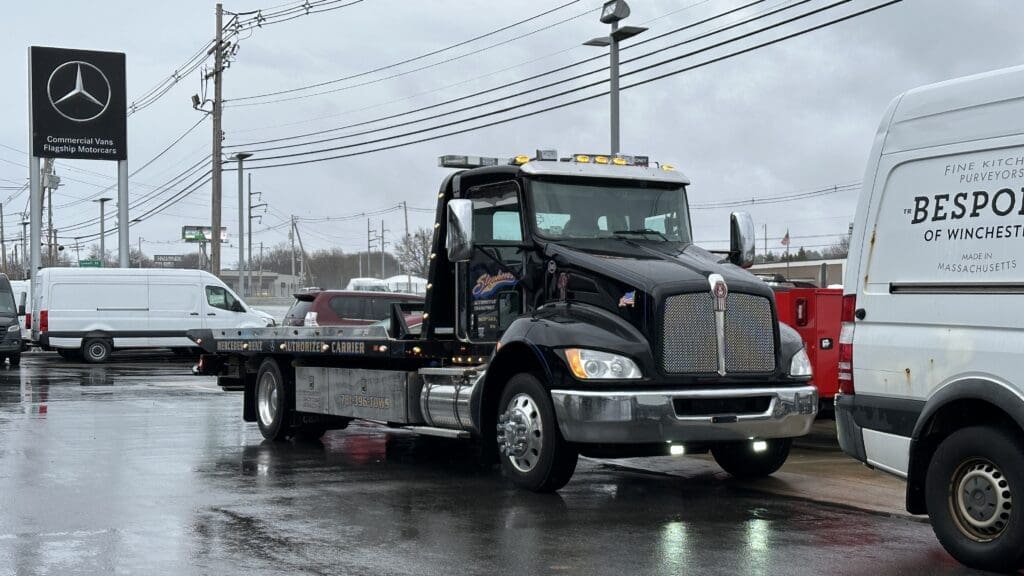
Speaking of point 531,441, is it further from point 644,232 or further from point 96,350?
point 96,350

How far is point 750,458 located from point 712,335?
1.69 metres

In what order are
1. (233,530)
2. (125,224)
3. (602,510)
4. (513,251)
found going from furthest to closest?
(125,224)
(513,251)
(602,510)
(233,530)

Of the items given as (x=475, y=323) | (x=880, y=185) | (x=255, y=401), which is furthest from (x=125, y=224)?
(x=880, y=185)

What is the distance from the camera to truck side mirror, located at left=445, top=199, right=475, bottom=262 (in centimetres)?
1037

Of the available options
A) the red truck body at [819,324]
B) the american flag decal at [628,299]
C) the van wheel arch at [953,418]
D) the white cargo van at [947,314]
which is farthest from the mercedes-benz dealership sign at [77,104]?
the van wheel arch at [953,418]

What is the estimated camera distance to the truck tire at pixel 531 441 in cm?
956

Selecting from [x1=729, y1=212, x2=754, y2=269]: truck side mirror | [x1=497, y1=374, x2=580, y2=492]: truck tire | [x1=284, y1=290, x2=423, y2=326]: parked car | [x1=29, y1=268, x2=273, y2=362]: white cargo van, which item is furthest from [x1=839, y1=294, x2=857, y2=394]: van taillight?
[x1=29, y1=268, x2=273, y2=362]: white cargo van

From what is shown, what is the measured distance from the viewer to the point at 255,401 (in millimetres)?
14891

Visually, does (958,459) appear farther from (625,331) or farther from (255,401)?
(255,401)

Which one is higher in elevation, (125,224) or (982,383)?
(125,224)

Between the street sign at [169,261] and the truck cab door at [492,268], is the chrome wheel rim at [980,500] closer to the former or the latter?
the truck cab door at [492,268]

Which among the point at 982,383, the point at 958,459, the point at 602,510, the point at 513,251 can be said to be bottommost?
the point at 602,510

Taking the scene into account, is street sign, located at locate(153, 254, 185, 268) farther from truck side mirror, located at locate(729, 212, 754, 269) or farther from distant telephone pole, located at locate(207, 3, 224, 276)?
truck side mirror, located at locate(729, 212, 754, 269)

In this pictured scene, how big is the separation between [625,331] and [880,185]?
2496 mm
